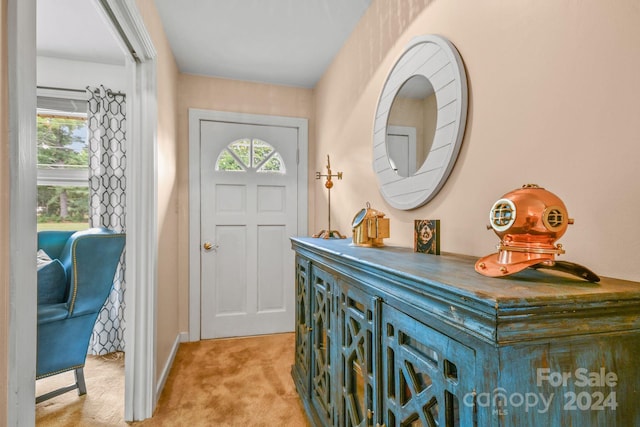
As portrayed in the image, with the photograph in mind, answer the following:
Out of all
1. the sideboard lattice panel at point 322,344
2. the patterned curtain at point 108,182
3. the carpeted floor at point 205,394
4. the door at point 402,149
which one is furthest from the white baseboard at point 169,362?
the door at point 402,149

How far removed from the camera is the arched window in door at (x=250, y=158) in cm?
299

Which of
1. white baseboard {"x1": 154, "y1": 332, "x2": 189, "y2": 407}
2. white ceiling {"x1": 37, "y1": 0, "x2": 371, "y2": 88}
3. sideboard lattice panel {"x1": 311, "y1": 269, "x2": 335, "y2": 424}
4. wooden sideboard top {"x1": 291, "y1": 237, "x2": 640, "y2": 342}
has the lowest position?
white baseboard {"x1": 154, "y1": 332, "x2": 189, "y2": 407}

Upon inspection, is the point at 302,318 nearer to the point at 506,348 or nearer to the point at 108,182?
the point at 506,348

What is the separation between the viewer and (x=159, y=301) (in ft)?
6.90

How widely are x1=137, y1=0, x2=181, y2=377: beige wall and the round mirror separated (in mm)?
1412

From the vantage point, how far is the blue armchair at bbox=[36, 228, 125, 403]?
72.7 inches

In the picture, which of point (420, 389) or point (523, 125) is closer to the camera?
point (420, 389)

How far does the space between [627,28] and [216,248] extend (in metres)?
2.89

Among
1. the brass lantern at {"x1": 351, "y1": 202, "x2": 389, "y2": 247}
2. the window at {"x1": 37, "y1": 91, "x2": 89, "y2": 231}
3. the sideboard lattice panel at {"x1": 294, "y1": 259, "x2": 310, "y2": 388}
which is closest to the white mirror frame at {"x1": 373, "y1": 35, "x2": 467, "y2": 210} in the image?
the brass lantern at {"x1": 351, "y1": 202, "x2": 389, "y2": 247}

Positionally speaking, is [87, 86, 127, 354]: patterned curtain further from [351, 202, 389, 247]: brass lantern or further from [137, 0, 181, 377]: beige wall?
[351, 202, 389, 247]: brass lantern

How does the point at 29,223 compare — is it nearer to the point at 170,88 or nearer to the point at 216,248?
the point at 170,88

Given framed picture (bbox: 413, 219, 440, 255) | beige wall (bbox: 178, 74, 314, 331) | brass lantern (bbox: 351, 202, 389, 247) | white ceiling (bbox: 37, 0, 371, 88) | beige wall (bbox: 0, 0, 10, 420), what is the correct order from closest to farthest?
beige wall (bbox: 0, 0, 10, 420) < framed picture (bbox: 413, 219, 440, 255) < brass lantern (bbox: 351, 202, 389, 247) < white ceiling (bbox: 37, 0, 371, 88) < beige wall (bbox: 178, 74, 314, 331)

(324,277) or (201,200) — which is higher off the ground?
(201,200)

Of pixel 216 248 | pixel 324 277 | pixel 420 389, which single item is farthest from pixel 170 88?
pixel 420 389
